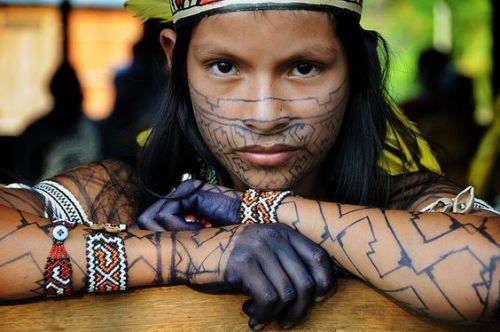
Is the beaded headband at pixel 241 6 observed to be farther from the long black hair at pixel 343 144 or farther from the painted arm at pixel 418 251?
the painted arm at pixel 418 251

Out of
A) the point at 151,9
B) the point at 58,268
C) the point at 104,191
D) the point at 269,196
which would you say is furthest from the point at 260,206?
the point at 151,9

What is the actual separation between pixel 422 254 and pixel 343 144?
81 centimetres

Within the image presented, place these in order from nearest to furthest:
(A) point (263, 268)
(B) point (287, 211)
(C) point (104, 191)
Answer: (A) point (263, 268), (B) point (287, 211), (C) point (104, 191)

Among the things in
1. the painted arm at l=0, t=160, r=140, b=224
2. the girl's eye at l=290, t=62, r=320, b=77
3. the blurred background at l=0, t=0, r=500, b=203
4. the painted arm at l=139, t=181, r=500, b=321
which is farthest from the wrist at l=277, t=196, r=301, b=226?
the blurred background at l=0, t=0, r=500, b=203

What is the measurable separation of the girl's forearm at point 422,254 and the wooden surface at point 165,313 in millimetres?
85

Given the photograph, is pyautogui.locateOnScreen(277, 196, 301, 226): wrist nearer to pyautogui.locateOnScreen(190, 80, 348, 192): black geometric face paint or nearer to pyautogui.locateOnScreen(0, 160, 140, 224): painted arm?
pyautogui.locateOnScreen(190, 80, 348, 192): black geometric face paint

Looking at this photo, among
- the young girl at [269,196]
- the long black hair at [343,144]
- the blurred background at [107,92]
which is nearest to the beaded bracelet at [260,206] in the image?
the young girl at [269,196]

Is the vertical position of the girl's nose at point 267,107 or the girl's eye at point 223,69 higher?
the girl's eye at point 223,69

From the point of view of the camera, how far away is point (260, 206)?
2232 millimetres

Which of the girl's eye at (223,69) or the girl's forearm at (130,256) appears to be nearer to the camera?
the girl's forearm at (130,256)

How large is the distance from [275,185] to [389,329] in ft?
1.97

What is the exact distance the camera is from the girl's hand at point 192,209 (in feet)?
7.42

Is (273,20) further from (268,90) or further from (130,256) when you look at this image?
(130,256)

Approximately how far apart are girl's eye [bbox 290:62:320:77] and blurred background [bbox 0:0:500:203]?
0.59m
